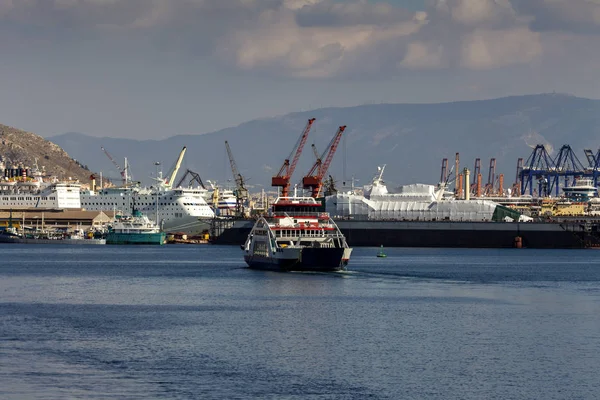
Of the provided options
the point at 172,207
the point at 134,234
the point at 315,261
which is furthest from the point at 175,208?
the point at 315,261

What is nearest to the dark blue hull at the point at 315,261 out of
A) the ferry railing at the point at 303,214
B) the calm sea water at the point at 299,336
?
the calm sea water at the point at 299,336

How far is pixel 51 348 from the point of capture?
1684 inches

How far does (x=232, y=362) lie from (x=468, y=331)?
12721mm

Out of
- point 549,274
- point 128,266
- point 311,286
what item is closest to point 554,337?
point 311,286

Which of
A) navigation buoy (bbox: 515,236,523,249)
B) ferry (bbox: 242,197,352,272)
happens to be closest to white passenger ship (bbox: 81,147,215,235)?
navigation buoy (bbox: 515,236,523,249)

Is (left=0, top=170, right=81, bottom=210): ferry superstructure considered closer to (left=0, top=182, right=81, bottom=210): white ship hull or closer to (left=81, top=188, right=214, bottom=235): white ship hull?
(left=0, top=182, right=81, bottom=210): white ship hull

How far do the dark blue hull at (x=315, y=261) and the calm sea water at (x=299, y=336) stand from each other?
2.45 ft

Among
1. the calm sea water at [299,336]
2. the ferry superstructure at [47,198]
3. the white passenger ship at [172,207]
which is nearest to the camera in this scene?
the calm sea water at [299,336]

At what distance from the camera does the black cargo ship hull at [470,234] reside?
Result: 145500mm

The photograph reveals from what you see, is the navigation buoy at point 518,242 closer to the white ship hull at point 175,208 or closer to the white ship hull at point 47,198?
the white ship hull at point 175,208

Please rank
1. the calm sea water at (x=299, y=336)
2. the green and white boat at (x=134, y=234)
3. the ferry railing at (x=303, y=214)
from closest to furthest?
the calm sea water at (x=299, y=336), the ferry railing at (x=303, y=214), the green and white boat at (x=134, y=234)

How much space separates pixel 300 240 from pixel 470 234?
7361 cm

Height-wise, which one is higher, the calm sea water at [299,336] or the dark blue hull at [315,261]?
the dark blue hull at [315,261]

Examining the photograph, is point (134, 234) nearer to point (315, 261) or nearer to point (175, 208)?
point (175, 208)
